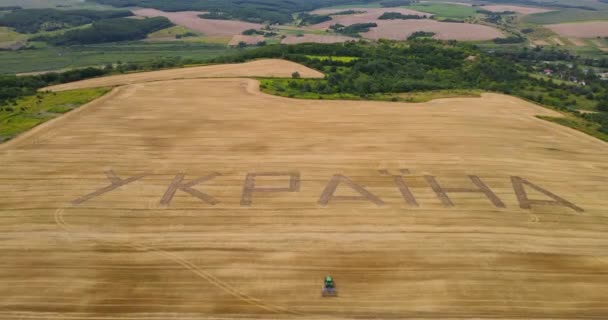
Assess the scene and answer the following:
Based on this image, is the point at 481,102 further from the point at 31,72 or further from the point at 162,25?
the point at 162,25

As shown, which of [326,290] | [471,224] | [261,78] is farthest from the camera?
[261,78]

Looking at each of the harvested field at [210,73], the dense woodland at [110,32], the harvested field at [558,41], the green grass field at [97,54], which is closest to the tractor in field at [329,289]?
the harvested field at [210,73]

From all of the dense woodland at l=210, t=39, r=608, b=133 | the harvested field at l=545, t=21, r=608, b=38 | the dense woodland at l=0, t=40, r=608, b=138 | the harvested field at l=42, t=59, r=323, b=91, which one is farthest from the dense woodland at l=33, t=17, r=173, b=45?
the harvested field at l=545, t=21, r=608, b=38

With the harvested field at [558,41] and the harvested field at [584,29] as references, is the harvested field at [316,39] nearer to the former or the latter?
the harvested field at [558,41]

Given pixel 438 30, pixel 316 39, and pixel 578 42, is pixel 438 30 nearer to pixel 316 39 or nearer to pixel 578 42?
pixel 316 39

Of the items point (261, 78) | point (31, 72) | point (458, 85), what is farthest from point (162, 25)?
point (458, 85)

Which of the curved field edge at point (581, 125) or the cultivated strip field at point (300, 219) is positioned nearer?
the cultivated strip field at point (300, 219)

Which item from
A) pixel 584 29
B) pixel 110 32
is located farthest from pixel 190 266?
pixel 584 29
